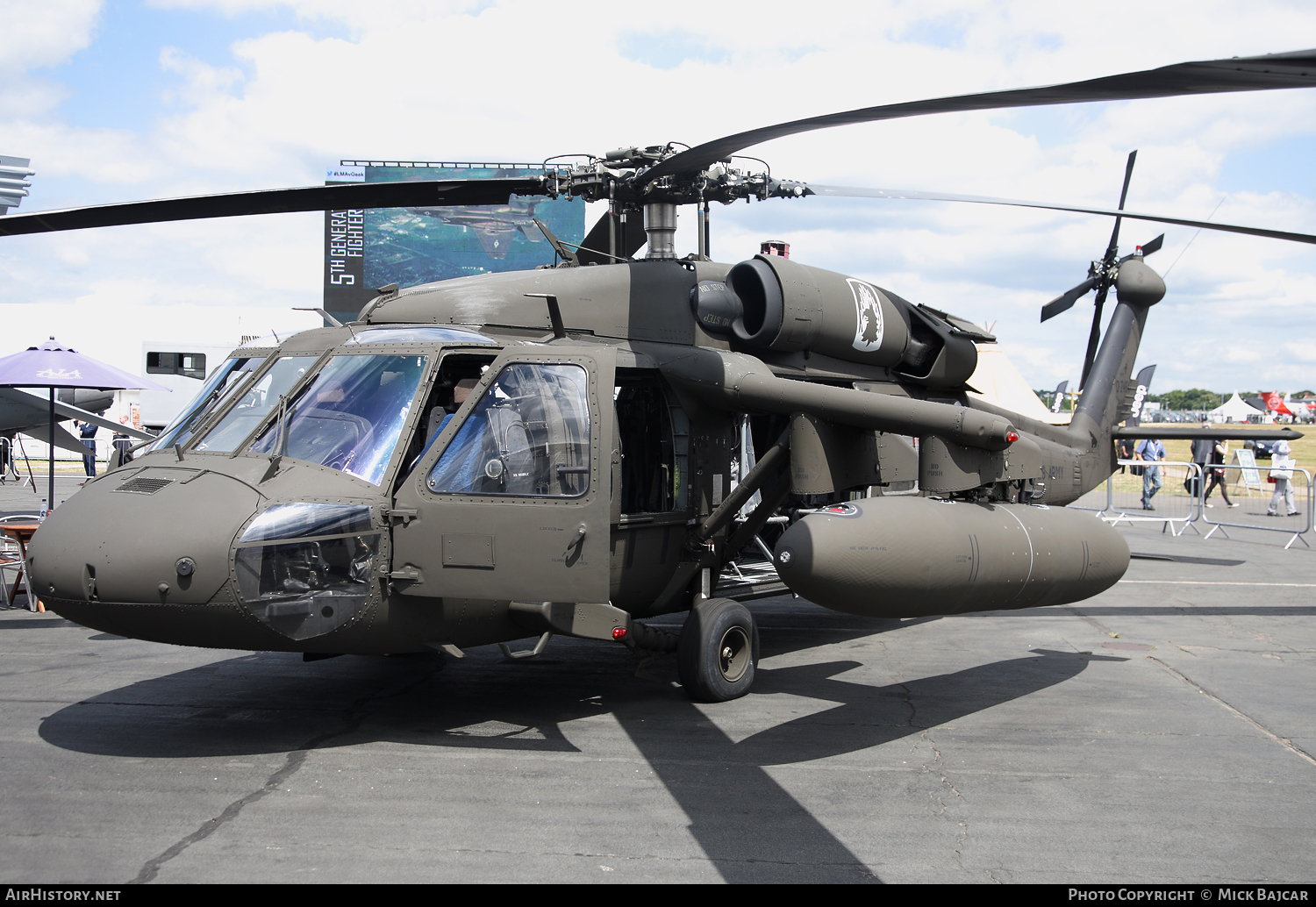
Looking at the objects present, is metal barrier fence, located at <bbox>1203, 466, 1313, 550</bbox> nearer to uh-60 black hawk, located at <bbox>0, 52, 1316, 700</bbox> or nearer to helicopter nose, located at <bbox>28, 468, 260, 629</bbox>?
uh-60 black hawk, located at <bbox>0, 52, 1316, 700</bbox>

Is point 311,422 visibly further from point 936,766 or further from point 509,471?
point 936,766

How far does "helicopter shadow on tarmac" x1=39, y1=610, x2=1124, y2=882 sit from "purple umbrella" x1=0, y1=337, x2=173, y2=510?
5238 millimetres

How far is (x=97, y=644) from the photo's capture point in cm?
873

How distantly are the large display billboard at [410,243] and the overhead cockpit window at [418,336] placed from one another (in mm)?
30169

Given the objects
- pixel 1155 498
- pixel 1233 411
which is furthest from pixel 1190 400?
pixel 1155 498

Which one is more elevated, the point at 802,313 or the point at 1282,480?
the point at 802,313

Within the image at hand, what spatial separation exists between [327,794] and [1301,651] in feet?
27.9

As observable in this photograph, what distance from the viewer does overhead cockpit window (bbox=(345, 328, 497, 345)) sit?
640cm

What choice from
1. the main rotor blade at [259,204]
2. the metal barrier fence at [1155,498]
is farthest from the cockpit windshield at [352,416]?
the metal barrier fence at [1155,498]

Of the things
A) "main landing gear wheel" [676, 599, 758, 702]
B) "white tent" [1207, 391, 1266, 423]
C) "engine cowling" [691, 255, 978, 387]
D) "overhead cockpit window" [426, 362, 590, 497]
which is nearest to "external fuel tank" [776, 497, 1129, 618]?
"main landing gear wheel" [676, 599, 758, 702]

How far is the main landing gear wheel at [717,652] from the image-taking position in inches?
273

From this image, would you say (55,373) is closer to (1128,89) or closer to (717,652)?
(717,652)

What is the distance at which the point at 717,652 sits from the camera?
7.01 meters

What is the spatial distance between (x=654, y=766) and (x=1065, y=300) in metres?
8.58
